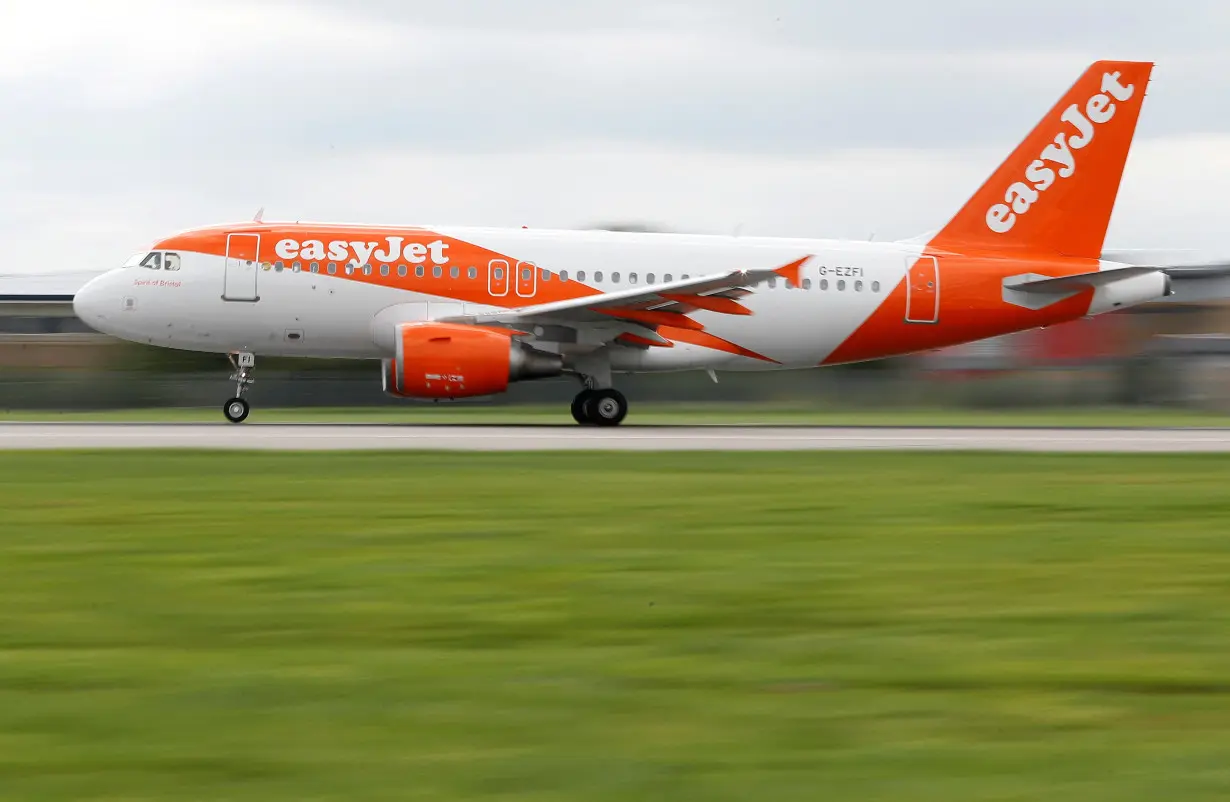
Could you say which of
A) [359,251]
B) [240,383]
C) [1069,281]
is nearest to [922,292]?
[1069,281]

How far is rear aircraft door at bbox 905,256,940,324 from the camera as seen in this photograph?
26000mm

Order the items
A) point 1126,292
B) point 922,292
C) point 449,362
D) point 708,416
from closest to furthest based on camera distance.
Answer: point 449,362 < point 922,292 < point 1126,292 < point 708,416

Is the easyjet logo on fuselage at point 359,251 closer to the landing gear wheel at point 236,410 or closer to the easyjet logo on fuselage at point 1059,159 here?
the landing gear wheel at point 236,410

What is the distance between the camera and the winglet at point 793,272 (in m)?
25.4

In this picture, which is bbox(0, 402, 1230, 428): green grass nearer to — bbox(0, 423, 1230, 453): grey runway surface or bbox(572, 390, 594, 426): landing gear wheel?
bbox(572, 390, 594, 426): landing gear wheel

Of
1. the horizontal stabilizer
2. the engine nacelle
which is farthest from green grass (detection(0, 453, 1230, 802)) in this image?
the engine nacelle

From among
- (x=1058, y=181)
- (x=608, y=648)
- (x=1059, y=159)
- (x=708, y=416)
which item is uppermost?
(x=1059, y=159)

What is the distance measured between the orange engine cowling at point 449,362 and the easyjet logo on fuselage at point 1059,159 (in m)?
9.45

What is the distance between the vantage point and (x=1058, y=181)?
26641mm

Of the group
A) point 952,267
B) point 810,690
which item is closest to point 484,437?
point 952,267

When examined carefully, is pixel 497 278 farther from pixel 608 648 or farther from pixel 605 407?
pixel 608 648

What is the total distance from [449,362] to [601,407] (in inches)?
122

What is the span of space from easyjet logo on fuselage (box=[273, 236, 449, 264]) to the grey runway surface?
8.86 ft

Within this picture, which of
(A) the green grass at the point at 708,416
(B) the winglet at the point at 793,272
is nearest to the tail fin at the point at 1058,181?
(B) the winglet at the point at 793,272
